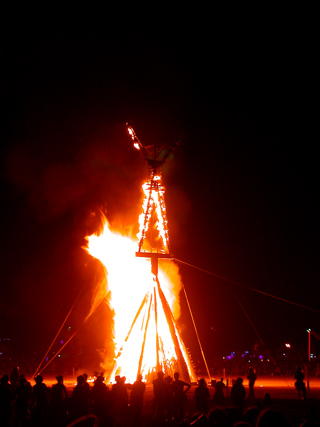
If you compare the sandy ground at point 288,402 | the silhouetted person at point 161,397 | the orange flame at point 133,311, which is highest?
the orange flame at point 133,311

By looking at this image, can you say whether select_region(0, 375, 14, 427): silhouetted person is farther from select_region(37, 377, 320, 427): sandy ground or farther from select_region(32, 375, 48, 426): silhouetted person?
select_region(37, 377, 320, 427): sandy ground

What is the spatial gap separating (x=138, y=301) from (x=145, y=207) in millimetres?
4312

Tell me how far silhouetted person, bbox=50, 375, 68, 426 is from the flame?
920cm

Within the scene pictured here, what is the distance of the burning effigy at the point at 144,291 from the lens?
2112 cm

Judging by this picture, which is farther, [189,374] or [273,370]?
[273,370]

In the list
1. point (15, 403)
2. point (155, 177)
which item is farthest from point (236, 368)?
point (15, 403)

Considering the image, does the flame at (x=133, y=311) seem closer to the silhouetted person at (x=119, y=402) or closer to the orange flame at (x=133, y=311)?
the orange flame at (x=133, y=311)

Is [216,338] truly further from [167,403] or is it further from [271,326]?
[167,403]

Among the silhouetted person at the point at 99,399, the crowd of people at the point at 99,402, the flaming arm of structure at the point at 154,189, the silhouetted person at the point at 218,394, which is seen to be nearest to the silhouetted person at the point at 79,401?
the crowd of people at the point at 99,402

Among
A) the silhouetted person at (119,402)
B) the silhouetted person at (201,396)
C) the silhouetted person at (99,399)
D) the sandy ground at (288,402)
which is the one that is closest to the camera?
the silhouetted person at (99,399)

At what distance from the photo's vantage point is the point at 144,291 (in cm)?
2255

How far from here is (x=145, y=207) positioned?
886 inches

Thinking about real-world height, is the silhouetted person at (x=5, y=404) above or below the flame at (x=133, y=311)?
below

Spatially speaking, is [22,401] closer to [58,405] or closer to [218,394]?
[58,405]
